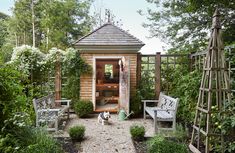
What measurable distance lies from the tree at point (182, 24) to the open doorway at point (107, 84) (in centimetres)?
272

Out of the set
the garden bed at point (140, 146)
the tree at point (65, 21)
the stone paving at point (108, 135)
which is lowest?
the garden bed at point (140, 146)

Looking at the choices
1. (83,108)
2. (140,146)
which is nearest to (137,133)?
(140,146)

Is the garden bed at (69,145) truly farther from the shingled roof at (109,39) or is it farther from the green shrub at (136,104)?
the shingled roof at (109,39)

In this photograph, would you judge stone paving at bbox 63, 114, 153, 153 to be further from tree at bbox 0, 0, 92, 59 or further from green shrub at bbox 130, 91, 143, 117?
tree at bbox 0, 0, 92, 59

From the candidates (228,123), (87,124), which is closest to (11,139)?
(228,123)

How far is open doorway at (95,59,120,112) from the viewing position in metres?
10.2

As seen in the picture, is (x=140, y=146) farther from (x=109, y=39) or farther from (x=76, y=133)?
(x=109, y=39)

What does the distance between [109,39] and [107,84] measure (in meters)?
2.19

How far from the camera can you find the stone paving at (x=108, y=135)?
501 centimetres

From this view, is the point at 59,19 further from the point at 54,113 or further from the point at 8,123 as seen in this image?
the point at 8,123

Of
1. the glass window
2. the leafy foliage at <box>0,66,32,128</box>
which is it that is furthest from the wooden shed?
the leafy foliage at <box>0,66,32,128</box>

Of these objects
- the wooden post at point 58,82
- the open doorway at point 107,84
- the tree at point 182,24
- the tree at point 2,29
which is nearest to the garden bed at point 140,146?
the wooden post at point 58,82

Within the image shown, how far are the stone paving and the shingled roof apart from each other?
2.50 meters

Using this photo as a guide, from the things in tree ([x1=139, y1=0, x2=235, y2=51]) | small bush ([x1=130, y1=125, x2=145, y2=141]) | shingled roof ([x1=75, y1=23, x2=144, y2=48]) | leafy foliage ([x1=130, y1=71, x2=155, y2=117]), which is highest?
tree ([x1=139, y1=0, x2=235, y2=51])
